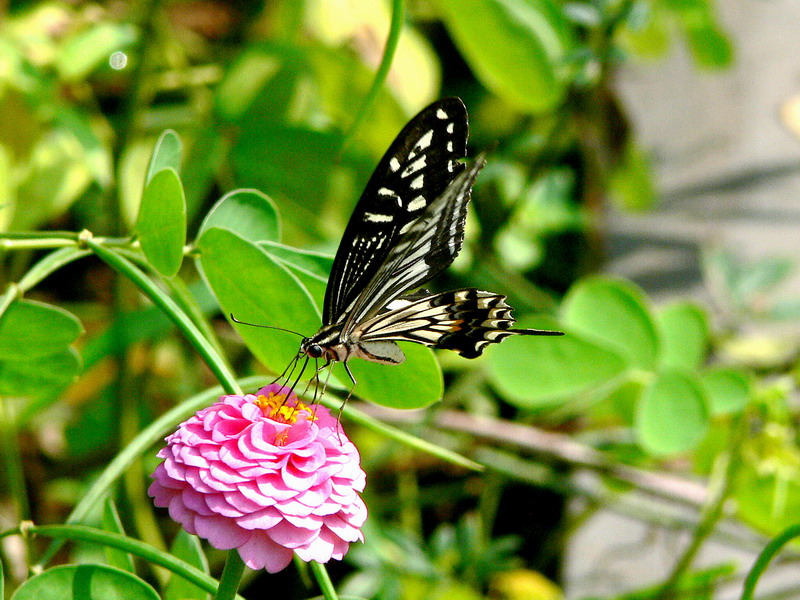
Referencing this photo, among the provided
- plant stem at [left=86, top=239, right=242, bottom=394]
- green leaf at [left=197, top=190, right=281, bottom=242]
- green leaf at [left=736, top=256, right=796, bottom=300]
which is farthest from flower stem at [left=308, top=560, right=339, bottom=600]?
green leaf at [left=736, top=256, right=796, bottom=300]

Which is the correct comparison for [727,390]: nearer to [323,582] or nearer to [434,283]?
[434,283]

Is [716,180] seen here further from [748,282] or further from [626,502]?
[626,502]

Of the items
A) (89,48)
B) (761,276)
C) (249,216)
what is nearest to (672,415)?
(761,276)

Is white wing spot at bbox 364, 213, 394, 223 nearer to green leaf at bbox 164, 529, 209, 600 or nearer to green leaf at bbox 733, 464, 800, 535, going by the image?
green leaf at bbox 164, 529, 209, 600

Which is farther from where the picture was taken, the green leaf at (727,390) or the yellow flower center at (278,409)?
Result: the green leaf at (727,390)

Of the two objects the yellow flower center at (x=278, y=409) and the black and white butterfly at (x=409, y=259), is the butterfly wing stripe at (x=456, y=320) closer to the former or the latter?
the black and white butterfly at (x=409, y=259)

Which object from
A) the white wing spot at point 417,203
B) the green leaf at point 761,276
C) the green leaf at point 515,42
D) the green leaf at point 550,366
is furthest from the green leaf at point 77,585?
the green leaf at point 761,276
